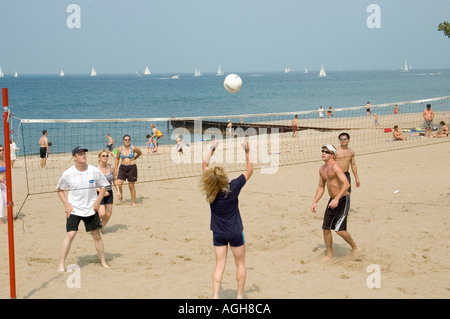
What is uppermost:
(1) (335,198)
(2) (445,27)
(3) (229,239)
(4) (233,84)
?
(2) (445,27)

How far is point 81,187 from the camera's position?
6020 mm

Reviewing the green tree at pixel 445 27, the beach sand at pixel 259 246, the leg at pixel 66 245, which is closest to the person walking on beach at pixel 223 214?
the beach sand at pixel 259 246

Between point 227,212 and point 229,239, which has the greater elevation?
point 227,212

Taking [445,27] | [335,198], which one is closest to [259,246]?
[335,198]

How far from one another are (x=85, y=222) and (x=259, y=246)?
2.65 meters

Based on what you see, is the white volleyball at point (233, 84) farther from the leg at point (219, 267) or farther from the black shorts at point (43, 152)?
the black shorts at point (43, 152)

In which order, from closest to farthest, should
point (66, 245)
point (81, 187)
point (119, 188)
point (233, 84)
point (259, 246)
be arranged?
point (81, 187) < point (66, 245) < point (259, 246) < point (119, 188) < point (233, 84)

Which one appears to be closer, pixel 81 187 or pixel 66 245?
pixel 81 187

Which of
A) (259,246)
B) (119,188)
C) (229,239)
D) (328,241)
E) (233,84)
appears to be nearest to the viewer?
(229,239)

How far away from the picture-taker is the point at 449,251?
6.62 meters

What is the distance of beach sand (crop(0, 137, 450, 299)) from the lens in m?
5.62

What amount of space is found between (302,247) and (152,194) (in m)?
4.89

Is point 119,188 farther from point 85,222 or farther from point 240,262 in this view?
point 240,262

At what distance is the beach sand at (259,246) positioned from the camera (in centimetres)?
562
